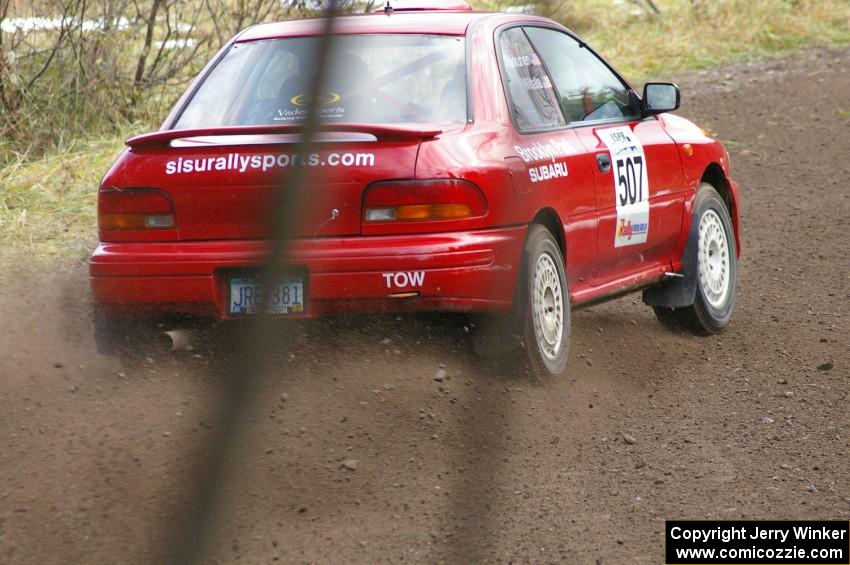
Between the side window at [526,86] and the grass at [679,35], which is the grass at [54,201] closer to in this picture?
the grass at [679,35]

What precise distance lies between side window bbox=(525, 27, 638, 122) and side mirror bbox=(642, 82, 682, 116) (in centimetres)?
11

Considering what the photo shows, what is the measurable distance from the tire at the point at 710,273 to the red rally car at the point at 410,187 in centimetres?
77

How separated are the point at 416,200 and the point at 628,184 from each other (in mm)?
1676

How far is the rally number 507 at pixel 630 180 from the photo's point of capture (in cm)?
617

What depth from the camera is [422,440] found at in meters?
4.89

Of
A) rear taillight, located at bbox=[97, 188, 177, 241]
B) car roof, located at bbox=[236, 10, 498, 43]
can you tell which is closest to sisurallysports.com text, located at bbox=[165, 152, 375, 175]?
rear taillight, located at bbox=[97, 188, 177, 241]

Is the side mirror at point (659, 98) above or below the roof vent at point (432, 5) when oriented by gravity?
below

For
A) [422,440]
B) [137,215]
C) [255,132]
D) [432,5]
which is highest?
[432,5]

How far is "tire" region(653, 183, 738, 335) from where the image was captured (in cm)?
699

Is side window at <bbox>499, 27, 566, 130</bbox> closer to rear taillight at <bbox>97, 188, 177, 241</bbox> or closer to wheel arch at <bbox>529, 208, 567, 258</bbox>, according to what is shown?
wheel arch at <bbox>529, 208, 567, 258</bbox>

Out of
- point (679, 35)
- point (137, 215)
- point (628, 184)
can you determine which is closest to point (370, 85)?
point (137, 215)

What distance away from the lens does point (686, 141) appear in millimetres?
6949

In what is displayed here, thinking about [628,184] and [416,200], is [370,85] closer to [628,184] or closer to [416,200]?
[416,200]

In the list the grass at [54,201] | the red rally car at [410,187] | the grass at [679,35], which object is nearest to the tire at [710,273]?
the red rally car at [410,187]
